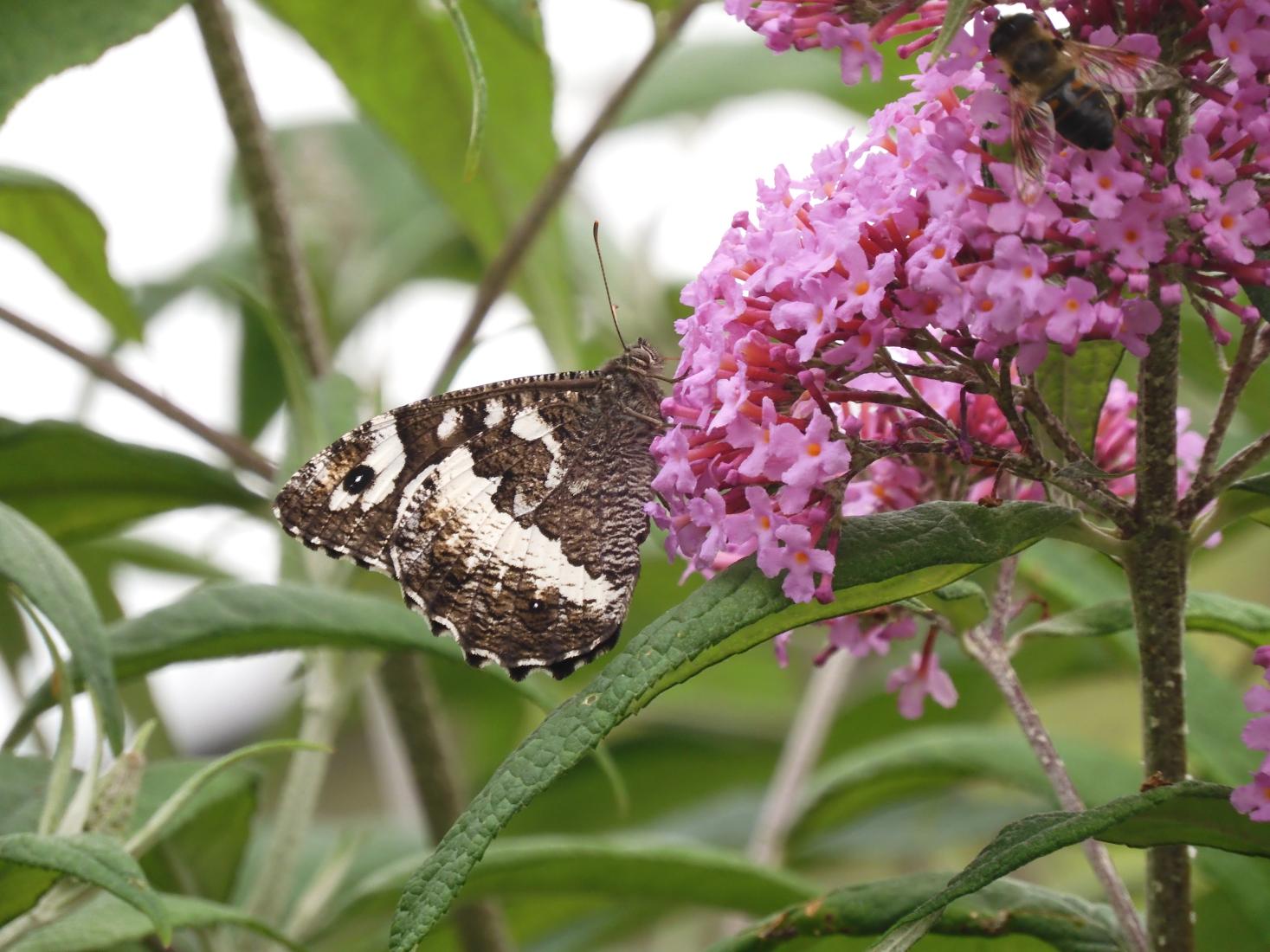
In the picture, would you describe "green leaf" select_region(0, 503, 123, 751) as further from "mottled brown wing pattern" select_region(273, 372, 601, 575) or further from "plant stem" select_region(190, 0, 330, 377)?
"plant stem" select_region(190, 0, 330, 377)

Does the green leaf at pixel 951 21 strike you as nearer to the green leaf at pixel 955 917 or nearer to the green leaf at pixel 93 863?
the green leaf at pixel 955 917

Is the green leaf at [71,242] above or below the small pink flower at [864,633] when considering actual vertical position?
above

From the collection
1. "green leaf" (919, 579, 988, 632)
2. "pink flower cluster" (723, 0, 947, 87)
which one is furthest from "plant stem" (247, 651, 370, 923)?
"pink flower cluster" (723, 0, 947, 87)

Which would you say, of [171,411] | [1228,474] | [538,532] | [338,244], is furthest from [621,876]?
[338,244]

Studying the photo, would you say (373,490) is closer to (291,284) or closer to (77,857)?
(291,284)

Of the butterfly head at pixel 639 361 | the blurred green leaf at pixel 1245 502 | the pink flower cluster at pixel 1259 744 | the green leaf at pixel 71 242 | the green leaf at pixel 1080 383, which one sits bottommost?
the pink flower cluster at pixel 1259 744

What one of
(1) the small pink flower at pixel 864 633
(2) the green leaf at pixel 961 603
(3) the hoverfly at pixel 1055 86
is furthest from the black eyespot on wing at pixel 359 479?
(3) the hoverfly at pixel 1055 86

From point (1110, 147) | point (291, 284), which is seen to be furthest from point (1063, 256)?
point (291, 284)
